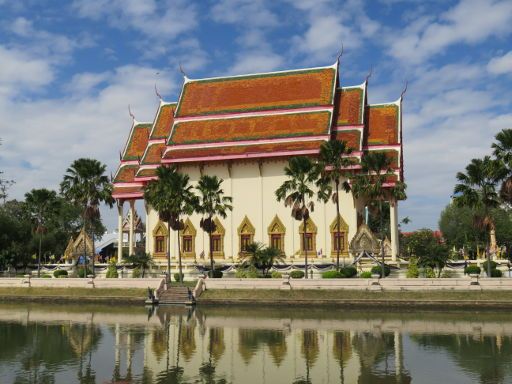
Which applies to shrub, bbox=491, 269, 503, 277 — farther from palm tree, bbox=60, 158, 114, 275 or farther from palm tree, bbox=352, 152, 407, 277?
palm tree, bbox=60, 158, 114, 275

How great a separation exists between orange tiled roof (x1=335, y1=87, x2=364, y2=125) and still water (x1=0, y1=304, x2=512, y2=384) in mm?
20353

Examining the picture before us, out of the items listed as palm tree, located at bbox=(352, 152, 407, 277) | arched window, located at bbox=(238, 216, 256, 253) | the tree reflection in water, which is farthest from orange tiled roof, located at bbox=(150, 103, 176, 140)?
the tree reflection in water

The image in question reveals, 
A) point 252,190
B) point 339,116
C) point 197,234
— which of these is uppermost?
point 339,116

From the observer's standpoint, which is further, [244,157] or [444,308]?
[244,157]

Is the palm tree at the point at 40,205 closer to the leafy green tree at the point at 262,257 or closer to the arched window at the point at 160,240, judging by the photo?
the arched window at the point at 160,240

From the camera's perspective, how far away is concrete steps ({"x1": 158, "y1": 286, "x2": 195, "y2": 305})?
35469 mm

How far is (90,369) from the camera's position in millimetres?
18172

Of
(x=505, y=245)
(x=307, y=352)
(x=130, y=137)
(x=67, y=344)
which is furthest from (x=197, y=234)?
(x=505, y=245)

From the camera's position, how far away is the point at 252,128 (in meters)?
49.5

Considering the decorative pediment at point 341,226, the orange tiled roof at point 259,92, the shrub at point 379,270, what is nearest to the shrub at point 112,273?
the orange tiled roof at point 259,92

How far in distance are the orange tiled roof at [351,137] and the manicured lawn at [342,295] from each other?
1505 centimetres

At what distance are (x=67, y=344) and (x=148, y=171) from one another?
95.0 feet

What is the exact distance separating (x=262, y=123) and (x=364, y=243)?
44.2 feet

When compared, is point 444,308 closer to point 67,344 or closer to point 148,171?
point 67,344
